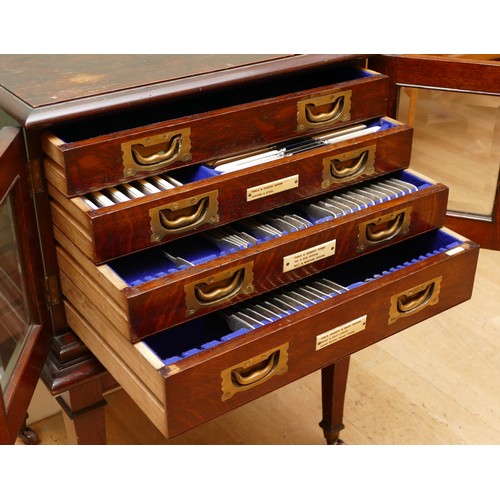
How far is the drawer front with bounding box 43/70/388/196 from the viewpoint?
106 cm

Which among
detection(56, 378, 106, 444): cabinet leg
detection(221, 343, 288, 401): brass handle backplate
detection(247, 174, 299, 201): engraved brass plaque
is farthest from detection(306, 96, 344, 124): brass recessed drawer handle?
detection(56, 378, 106, 444): cabinet leg

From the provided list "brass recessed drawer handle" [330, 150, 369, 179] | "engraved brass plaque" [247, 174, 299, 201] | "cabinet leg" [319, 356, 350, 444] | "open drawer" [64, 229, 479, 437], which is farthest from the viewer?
"cabinet leg" [319, 356, 350, 444]

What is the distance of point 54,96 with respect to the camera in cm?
111

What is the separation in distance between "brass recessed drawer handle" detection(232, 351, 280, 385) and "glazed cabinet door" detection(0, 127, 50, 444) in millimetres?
296

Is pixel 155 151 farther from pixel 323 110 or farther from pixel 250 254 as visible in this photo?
pixel 323 110

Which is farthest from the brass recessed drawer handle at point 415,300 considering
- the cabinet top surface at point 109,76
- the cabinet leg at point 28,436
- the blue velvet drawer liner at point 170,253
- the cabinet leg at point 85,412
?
the cabinet leg at point 28,436

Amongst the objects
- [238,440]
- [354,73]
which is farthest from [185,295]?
[238,440]

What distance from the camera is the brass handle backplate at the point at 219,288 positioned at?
1.08m

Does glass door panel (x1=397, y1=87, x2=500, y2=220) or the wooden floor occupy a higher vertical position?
glass door panel (x1=397, y1=87, x2=500, y2=220)

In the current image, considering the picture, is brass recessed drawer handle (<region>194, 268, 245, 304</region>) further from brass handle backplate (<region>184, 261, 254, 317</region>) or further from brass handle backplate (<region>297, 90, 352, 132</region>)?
brass handle backplate (<region>297, 90, 352, 132</region>)

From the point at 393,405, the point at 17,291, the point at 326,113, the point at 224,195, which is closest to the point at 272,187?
the point at 224,195

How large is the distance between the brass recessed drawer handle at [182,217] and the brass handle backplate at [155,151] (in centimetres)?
7

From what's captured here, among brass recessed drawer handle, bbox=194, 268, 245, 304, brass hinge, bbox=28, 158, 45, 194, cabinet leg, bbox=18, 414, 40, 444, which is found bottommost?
cabinet leg, bbox=18, 414, 40, 444

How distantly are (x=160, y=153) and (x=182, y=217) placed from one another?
0.09 m
